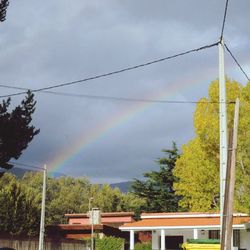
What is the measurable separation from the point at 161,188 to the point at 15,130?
4085 cm

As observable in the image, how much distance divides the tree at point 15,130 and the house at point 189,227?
58.2 ft

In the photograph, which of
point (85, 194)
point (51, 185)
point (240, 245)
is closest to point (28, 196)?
point (240, 245)

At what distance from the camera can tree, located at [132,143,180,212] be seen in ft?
199

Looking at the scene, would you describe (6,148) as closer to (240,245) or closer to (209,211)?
(209,211)

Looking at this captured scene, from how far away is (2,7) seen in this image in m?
21.9

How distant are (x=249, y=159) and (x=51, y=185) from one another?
86065 millimetres

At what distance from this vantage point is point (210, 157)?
31938 millimetres

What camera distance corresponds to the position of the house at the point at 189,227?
121 feet

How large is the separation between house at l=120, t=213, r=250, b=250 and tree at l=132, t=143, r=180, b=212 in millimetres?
15940

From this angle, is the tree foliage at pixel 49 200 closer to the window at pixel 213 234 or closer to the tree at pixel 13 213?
the tree at pixel 13 213

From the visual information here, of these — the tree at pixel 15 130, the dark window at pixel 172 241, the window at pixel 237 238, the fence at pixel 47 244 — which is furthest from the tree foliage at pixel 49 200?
the tree at pixel 15 130

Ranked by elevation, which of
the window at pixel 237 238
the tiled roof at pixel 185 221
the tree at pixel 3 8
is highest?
the tree at pixel 3 8

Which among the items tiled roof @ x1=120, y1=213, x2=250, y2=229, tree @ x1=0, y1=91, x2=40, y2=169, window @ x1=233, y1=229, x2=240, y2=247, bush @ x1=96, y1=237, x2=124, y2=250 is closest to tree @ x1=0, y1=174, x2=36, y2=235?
bush @ x1=96, y1=237, x2=124, y2=250

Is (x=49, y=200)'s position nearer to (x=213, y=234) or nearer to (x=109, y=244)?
(x=109, y=244)
